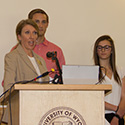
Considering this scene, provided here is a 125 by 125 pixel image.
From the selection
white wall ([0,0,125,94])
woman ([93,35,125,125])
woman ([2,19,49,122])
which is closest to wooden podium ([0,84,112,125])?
woman ([2,19,49,122])

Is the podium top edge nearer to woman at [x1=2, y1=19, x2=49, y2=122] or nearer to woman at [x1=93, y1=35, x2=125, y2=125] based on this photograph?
woman at [x1=2, y1=19, x2=49, y2=122]

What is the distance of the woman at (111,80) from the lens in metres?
3.45

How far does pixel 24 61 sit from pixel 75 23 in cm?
160

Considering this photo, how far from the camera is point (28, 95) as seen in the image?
189 cm

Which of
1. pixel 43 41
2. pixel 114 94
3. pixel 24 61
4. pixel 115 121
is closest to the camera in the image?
pixel 24 61

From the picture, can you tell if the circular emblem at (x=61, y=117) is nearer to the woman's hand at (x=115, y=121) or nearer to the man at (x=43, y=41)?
the woman's hand at (x=115, y=121)

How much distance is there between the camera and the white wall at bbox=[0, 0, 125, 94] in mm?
4184

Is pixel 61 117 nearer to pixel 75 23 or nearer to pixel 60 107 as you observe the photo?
pixel 60 107

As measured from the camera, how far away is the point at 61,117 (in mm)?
1895

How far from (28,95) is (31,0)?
8.64 ft

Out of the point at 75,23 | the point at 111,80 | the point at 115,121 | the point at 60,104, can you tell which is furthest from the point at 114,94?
the point at 60,104

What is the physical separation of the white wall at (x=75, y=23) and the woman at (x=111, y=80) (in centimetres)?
71

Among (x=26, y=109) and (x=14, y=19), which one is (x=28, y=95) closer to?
(x=26, y=109)

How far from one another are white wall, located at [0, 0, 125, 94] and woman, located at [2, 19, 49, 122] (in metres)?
0.77
